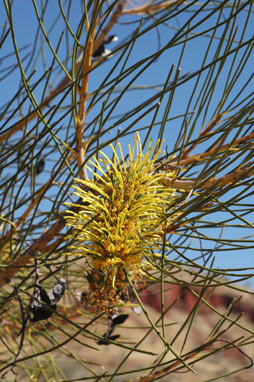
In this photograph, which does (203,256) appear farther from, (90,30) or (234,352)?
(234,352)

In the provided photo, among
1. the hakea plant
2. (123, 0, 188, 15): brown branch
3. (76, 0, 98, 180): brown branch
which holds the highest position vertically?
(123, 0, 188, 15): brown branch

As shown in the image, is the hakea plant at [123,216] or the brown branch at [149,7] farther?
the brown branch at [149,7]

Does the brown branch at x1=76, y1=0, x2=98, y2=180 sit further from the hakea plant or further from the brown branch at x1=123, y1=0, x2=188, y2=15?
the brown branch at x1=123, y1=0, x2=188, y2=15

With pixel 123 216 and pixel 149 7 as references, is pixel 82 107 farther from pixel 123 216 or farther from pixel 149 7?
pixel 149 7

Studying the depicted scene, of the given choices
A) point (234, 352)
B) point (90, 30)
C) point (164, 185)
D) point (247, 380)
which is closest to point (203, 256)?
point (164, 185)

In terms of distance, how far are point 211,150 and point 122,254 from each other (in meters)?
0.13

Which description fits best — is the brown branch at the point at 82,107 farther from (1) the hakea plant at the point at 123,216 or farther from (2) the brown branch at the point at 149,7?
(2) the brown branch at the point at 149,7

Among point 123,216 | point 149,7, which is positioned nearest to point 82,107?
point 123,216

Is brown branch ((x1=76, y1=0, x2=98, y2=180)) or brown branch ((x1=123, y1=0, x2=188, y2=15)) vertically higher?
brown branch ((x1=123, y1=0, x2=188, y2=15))

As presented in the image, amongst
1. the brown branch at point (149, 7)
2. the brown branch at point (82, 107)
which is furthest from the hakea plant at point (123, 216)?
the brown branch at point (149, 7)

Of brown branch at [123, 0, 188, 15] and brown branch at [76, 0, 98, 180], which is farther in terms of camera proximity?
brown branch at [123, 0, 188, 15]

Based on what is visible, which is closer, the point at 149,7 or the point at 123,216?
the point at 123,216

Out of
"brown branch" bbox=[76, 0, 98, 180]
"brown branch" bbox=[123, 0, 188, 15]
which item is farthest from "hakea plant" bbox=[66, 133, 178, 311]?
"brown branch" bbox=[123, 0, 188, 15]

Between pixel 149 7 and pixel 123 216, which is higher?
pixel 149 7
